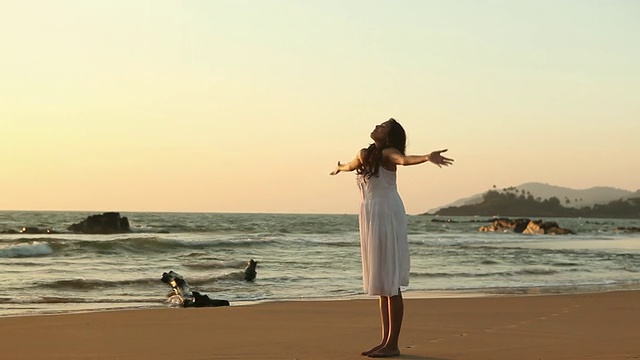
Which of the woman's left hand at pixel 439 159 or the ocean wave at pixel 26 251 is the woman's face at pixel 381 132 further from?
the ocean wave at pixel 26 251

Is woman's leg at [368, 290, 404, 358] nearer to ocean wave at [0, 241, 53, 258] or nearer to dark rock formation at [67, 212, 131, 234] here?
ocean wave at [0, 241, 53, 258]

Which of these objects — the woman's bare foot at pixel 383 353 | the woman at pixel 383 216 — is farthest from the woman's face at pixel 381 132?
the woman's bare foot at pixel 383 353

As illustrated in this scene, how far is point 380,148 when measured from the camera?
6695 mm

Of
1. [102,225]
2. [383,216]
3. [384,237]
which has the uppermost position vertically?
[383,216]

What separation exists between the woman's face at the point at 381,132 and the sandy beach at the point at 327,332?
5.45ft

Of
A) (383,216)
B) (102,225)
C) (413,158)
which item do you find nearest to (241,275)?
(383,216)

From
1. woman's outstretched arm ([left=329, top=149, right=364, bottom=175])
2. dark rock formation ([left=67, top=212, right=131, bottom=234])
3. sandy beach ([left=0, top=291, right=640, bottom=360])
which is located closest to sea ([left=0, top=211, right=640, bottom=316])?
sandy beach ([left=0, top=291, right=640, bottom=360])

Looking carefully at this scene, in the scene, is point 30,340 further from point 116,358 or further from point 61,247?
point 61,247

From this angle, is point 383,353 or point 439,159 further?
point 383,353

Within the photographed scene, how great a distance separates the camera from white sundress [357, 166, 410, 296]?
6.66 metres

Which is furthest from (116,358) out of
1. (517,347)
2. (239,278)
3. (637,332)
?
(239,278)

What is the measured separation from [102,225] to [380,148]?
44019 mm

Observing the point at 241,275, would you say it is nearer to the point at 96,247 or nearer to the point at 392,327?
the point at 96,247

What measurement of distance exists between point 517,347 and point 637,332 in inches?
76.6
